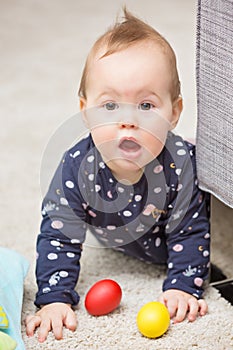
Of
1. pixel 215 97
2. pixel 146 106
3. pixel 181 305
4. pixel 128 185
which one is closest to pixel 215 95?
pixel 215 97

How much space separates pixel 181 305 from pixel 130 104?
1.13ft

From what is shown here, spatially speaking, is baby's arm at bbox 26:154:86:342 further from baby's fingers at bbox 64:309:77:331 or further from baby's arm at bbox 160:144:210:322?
baby's arm at bbox 160:144:210:322

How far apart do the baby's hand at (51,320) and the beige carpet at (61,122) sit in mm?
14

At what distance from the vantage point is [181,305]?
118 cm

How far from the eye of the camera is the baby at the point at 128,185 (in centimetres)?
113

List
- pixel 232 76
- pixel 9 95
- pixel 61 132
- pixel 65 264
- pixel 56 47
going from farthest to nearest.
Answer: pixel 56 47 < pixel 9 95 < pixel 61 132 < pixel 65 264 < pixel 232 76

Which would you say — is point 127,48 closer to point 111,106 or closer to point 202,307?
point 111,106

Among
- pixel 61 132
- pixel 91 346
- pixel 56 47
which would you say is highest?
pixel 61 132

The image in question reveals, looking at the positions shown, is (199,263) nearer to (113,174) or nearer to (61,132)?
(113,174)

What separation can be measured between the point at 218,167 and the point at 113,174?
0.18 metres

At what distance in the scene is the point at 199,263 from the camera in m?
1.22

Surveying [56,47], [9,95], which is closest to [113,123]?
[9,95]

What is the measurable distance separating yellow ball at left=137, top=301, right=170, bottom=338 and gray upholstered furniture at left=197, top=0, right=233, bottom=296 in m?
0.21

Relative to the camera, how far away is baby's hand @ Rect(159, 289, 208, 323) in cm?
117
